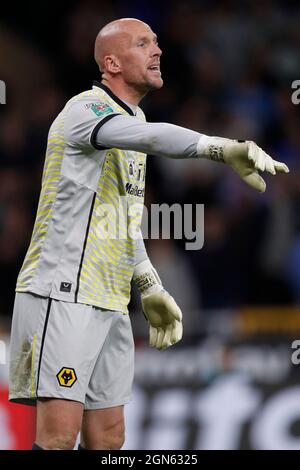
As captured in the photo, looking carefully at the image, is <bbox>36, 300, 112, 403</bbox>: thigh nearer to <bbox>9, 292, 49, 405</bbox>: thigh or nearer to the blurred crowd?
<bbox>9, 292, 49, 405</bbox>: thigh

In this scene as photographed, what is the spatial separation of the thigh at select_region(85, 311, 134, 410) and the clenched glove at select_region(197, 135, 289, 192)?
0.91m

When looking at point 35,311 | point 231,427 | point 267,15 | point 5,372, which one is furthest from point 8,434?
point 267,15

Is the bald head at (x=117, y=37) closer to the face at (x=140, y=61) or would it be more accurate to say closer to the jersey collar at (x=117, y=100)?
the face at (x=140, y=61)

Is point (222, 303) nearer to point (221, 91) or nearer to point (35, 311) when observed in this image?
point (221, 91)

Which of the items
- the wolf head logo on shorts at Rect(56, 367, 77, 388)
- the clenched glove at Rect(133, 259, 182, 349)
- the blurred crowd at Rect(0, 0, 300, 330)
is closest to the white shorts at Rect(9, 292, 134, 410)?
the wolf head logo on shorts at Rect(56, 367, 77, 388)

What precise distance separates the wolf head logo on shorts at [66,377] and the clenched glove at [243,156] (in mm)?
1012

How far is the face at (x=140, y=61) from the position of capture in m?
4.33

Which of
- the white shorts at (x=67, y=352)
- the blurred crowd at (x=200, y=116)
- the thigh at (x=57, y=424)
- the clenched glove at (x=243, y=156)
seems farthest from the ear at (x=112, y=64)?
the blurred crowd at (x=200, y=116)

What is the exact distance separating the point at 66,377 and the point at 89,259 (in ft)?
1.55

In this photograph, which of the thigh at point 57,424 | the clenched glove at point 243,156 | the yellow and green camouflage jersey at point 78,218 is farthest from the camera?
the yellow and green camouflage jersey at point 78,218

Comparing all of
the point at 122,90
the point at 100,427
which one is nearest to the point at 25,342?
the point at 100,427

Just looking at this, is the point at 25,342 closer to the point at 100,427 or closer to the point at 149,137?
the point at 100,427

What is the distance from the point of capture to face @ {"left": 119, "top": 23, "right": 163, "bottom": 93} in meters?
4.33

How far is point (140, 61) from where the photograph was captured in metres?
4.33
